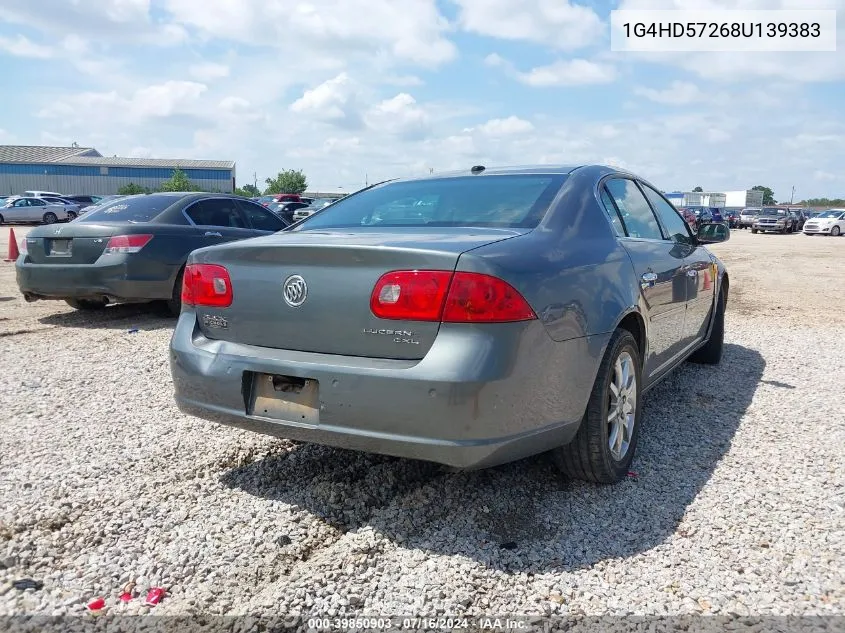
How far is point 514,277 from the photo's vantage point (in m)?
2.58

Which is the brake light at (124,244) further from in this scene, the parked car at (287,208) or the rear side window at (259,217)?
the parked car at (287,208)

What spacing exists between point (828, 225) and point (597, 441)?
132 feet

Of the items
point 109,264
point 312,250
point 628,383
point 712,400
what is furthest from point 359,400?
point 109,264

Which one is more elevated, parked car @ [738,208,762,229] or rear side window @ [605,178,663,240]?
parked car @ [738,208,762,229]

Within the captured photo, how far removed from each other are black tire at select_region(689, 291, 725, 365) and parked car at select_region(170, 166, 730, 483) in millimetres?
2315

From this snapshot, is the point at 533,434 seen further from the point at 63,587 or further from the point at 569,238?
the point at 63,587

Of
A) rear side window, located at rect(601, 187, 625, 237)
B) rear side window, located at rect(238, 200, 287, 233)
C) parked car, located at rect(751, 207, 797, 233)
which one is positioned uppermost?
parked car, located at rect(751, 207, 797, 233)

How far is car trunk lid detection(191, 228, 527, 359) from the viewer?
2576 millimetres

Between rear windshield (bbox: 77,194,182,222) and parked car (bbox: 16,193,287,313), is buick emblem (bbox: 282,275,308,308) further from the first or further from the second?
rear windshield (bbox: 77,194,182,222)

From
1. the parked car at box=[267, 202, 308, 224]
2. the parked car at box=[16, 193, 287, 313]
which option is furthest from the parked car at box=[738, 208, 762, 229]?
the parked car at box=[16, 193, 287, 313]

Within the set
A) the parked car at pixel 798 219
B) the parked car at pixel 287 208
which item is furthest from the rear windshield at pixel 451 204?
the parked car at pixel 798 219

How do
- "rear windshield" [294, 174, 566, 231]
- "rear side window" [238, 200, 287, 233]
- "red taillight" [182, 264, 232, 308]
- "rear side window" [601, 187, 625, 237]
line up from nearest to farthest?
"red taillight" [182, 264, 232, 308], "rear windshield" [294, 174, 566, 231], "rear side window" [601, 187, 625, 237], "rear side window" [238, 200, 287, 233]

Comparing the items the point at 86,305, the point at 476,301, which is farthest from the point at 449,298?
the point at 86,305

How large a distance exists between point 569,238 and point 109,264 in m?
5.41
